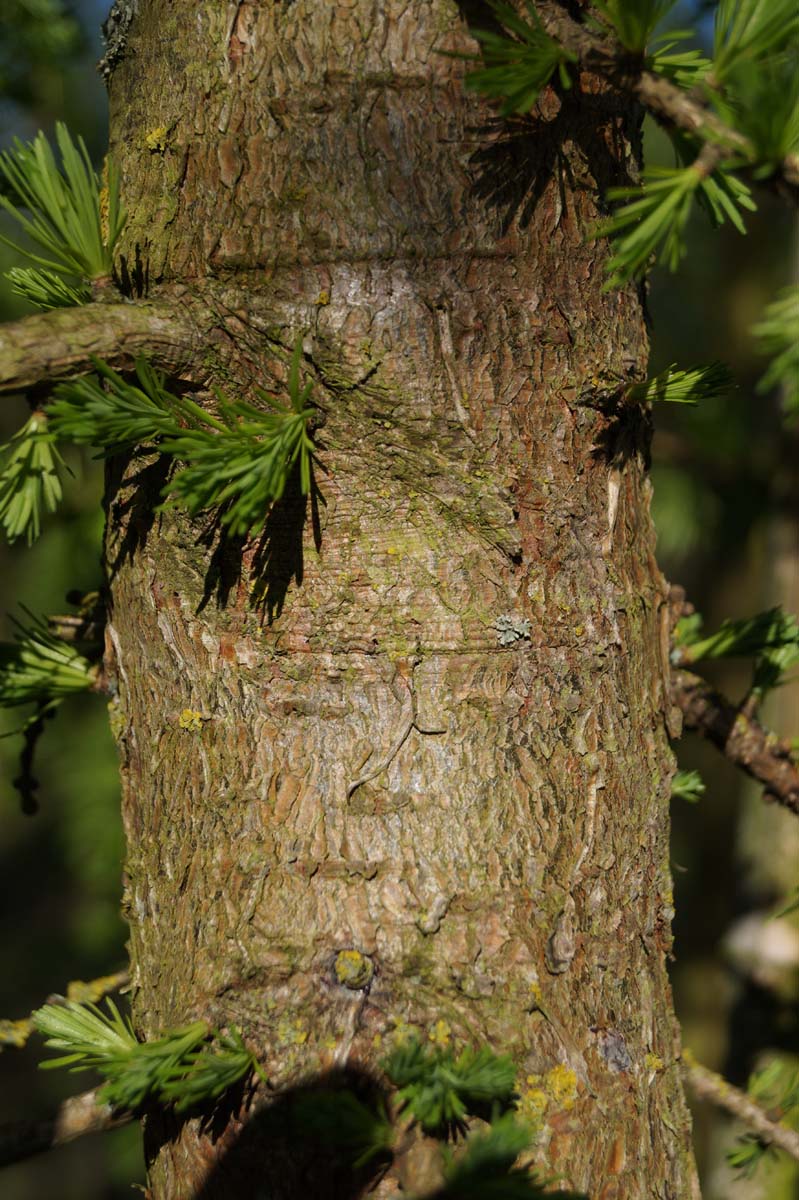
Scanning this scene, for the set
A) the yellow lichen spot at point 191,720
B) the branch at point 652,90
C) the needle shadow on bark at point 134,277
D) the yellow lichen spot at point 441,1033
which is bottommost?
the yellow lichen spot at point 441,1033

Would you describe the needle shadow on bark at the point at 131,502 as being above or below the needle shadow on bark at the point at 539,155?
below

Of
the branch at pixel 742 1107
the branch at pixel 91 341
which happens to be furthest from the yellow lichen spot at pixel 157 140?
the branch at pixel 742 1107

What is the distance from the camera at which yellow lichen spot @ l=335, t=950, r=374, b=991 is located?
75cm

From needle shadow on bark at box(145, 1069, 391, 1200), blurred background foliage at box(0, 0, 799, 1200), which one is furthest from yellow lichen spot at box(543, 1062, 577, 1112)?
blurred background foliage at box(0, 0, 799, 1200)

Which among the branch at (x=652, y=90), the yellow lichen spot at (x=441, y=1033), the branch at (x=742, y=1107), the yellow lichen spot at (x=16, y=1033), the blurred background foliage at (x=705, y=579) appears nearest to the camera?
the branch at (x=652, y=90)

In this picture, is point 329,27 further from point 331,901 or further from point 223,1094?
point 223,1094

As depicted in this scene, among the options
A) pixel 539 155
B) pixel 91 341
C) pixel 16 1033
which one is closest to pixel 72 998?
pixel 16 1033

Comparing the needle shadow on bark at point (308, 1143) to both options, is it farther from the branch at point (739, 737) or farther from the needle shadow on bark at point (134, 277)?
the needle shadow on bark at point (134, 277)

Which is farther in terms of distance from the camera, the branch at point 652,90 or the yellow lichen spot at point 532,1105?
the yellow lichen spot at point 532,1105

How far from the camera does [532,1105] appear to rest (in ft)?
2.46

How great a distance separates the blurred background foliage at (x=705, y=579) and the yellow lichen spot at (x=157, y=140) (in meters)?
0.34

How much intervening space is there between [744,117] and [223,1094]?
835mm

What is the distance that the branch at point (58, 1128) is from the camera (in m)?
0.83

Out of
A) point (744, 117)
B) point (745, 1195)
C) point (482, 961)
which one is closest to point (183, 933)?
point (482, 961)
